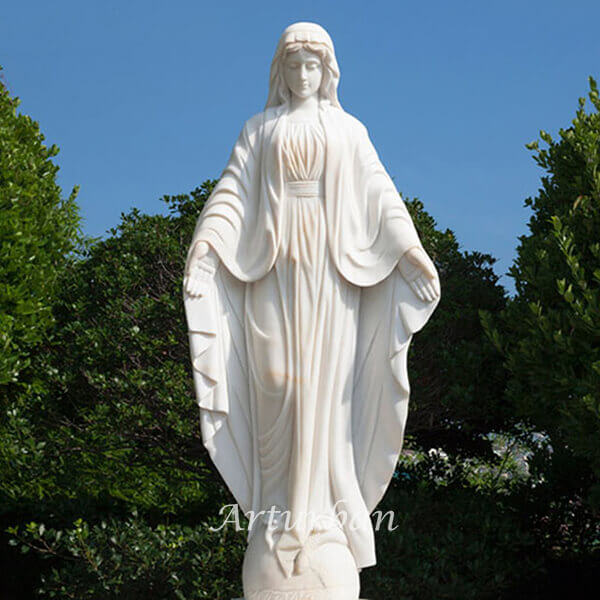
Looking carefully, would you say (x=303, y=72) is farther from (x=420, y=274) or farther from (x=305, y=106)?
(x=420, y=274)

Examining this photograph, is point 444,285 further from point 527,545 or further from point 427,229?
point 527,545

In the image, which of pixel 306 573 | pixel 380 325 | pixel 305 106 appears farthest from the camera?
pixel 305 106

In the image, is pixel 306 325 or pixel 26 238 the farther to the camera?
pixel 26 238

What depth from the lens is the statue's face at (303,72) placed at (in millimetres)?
4922

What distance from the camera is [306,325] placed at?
4.78 m

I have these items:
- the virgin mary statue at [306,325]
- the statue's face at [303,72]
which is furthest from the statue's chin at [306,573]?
the statue's face at [303,72]

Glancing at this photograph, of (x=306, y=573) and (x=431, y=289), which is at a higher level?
(x=431, y=289)

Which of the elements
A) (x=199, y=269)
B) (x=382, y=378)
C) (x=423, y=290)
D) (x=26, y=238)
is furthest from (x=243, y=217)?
(x=26, y=238)

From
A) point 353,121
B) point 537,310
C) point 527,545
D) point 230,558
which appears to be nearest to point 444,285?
point 537,310

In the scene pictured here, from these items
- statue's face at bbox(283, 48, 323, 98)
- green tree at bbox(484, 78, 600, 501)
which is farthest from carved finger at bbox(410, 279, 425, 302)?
green tree at bbox(484, 78, 600, 501)

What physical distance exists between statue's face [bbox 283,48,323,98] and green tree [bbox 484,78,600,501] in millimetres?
2705

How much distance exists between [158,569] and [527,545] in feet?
11.2

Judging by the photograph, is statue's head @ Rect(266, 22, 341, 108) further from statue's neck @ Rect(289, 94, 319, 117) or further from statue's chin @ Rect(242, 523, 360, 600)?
statue's chin @ Rect(242, 523, 360, 600)

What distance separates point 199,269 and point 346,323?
0.88 m
